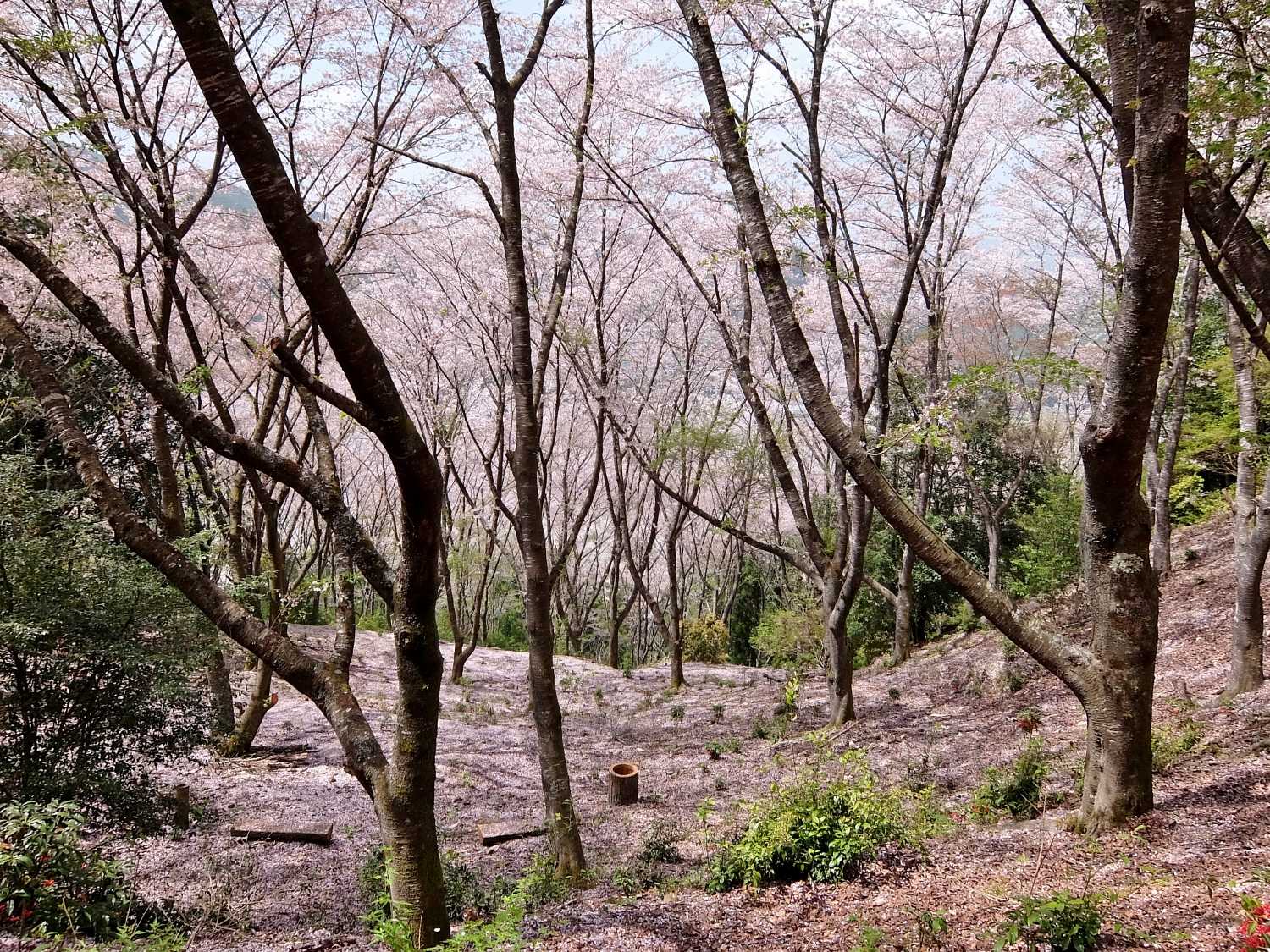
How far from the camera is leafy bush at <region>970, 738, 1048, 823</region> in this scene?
5352mm

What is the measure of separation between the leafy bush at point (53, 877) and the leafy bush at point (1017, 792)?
5.40 m

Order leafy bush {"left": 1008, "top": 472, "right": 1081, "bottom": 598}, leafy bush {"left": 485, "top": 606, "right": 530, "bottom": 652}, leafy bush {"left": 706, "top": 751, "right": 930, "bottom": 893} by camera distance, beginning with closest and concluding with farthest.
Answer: leafy bush {"left": 706, "top": 751, "right": 930, "bottom": 893}
leafy bush {"left": 1008, "top": 472, "right": 1081, "bottom": 598}
leafy bush {"left": 485, "top": 606, "right": 530, "bottom": 652}

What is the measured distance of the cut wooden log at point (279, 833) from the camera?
21.8 feet

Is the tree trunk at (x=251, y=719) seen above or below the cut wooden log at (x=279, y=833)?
above

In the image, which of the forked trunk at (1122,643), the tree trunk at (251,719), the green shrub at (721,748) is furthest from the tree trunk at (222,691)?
the forked trunk at (1122,643)

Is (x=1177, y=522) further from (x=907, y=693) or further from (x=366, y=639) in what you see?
(x=366, y=639)

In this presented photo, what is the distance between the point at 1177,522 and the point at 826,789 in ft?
48.3

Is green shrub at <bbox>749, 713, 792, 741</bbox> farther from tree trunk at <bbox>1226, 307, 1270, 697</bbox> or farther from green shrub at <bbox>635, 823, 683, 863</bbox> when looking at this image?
tree trunk at <bbox>1226, 307, 1270, 697</bbox>

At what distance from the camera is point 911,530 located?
401 cm

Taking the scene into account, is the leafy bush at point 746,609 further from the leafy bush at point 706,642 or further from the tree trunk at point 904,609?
the tree trunk at point 904,609

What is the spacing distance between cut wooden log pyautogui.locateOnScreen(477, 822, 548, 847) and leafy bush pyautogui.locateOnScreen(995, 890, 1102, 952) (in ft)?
15.7

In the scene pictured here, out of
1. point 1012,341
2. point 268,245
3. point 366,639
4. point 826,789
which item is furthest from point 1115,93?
point 366,639

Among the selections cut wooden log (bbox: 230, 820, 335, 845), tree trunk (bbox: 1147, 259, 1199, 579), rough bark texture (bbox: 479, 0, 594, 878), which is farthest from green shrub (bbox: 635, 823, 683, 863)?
tree trunk (bbox: 1147, 259, 1199, 579)

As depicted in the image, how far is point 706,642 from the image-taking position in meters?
20.9
